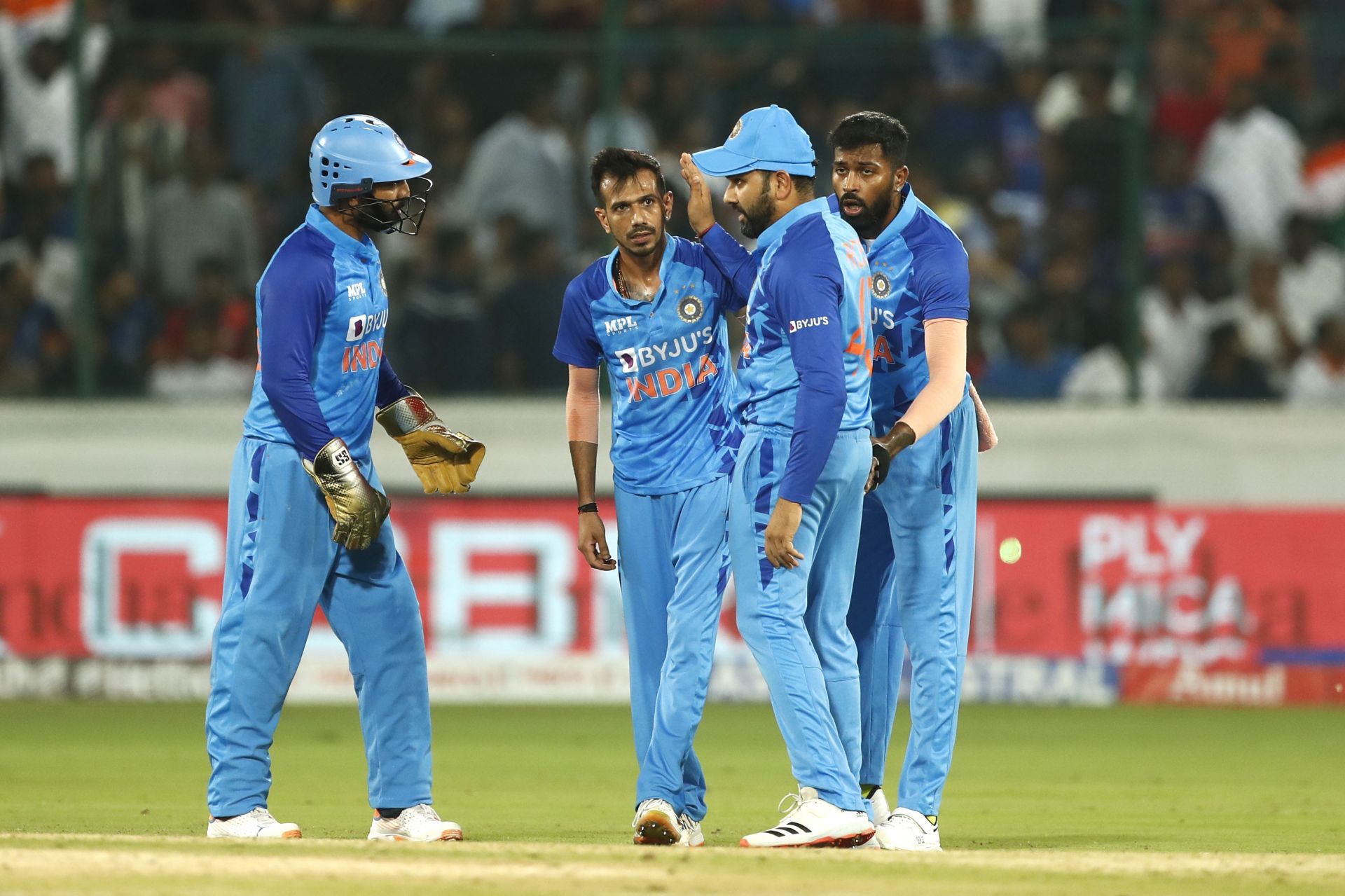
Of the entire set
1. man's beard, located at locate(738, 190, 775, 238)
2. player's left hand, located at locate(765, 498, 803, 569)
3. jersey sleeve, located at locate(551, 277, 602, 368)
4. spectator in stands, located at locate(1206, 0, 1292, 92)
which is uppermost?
spectator in stands, located at locate(1206, 0, 1292, 92)

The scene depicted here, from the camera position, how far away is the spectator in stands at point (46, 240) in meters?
13.4

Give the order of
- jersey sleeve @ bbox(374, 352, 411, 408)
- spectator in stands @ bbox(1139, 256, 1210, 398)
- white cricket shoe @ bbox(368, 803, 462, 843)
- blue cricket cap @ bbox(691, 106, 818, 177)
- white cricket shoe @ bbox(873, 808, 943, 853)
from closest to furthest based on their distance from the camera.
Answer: white cricket shoe @ bbox(873, 808, 943, 853) < blue cricket cap @ bbox(691, 106, 818, 177) < white cricket shoe @ bbox(368, 803, 462, 843) < jersey sleeve @ bbox(374, 352, 411, 408) < spectator in stands @ bbox(1139, 256, 1210, 398)

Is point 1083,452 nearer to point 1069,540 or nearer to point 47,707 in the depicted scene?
point 1069,540

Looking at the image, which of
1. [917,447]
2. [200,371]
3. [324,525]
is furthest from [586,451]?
[200,371]

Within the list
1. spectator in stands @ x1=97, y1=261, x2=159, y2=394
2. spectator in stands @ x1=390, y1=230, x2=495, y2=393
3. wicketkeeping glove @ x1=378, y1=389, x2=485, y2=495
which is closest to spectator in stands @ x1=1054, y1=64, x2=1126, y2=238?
spectator in stands @ x1=390, y1=230, x2=495, y2=393

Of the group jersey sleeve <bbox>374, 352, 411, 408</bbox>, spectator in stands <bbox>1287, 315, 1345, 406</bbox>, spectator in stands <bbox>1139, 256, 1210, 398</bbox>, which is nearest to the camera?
jersey sleeve <bbox>374, 352, 411, 408</bbox>

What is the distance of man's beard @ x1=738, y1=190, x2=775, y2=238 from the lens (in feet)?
21.7

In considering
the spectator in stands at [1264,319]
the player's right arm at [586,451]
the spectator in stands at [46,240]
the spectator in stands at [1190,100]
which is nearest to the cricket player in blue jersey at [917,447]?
the player's right arm at [586,451]

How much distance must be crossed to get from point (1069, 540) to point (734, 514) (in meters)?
6.49

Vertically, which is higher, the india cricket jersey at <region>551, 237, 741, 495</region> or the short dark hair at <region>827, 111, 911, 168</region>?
the short dark hair at <region>827, 111, 911, 168</region>

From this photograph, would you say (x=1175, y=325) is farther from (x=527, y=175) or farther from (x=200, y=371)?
(x=200, y=371)

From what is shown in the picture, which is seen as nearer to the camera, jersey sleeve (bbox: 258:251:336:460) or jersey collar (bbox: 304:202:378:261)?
jersey sleeve (bbox: 258:251:336:460)

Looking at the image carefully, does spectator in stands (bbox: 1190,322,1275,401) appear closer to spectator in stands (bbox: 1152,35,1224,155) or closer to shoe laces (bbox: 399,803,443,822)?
spectator in stands (bbox: 1152,35,1224,155)

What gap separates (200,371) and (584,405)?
6.93 meters
